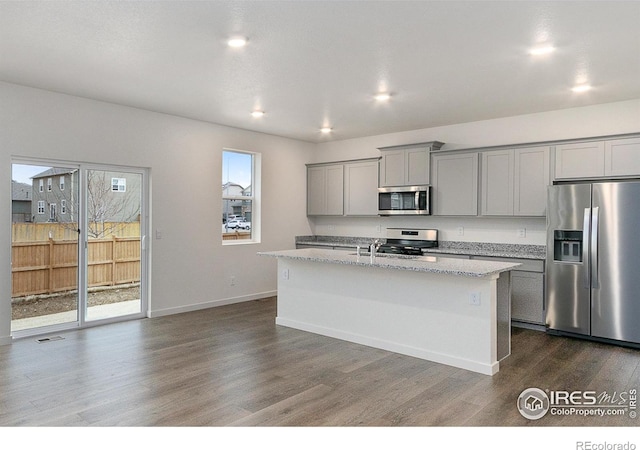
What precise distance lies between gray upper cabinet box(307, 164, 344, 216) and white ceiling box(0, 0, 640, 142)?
6.27 feet

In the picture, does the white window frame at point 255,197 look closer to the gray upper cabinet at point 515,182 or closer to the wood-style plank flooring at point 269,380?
the wood-style plank flooring at point 269,380

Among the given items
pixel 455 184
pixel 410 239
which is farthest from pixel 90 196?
pixel 455 184

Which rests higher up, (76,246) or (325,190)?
(325,190)

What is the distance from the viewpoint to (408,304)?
4.25 metres

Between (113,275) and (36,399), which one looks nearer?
(36,399)

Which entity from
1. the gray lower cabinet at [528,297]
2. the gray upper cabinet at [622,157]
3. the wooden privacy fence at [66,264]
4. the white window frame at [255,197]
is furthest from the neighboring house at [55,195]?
the gray upper cabinet at [622,157]

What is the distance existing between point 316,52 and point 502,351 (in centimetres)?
298

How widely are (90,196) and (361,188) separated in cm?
375

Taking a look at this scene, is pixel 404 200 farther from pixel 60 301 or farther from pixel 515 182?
pixel 60 301

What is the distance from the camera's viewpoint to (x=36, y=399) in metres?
3.14

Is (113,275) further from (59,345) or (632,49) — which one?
(632,49)

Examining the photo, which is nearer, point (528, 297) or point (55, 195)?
point (55, 195)

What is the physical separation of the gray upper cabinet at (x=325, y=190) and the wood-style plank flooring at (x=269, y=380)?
2914 millimetres
